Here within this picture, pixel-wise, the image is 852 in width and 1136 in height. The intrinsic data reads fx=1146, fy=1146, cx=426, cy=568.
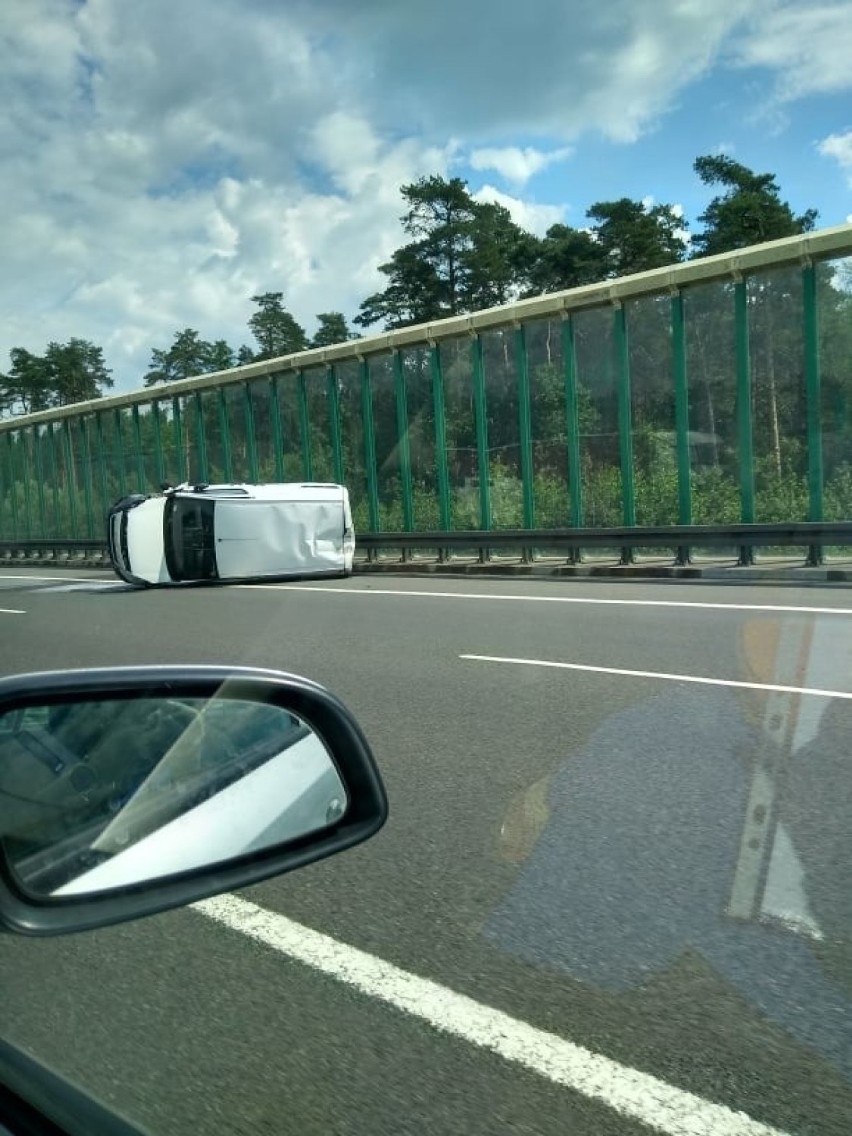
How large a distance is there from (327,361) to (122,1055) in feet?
73.5

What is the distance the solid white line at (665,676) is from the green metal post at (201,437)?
67.6 feet

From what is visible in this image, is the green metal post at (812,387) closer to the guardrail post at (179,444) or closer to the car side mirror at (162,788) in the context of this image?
the car side mirror at (162,788)

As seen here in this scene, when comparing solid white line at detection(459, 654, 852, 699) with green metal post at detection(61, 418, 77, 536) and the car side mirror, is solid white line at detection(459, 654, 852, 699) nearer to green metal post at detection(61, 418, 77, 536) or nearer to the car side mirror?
the car side mirror

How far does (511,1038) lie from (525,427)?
18163 millimetres

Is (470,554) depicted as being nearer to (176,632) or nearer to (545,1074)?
(176,632)

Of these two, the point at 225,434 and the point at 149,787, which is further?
the point at 225,434

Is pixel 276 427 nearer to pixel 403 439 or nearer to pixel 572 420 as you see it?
pixel 403 439

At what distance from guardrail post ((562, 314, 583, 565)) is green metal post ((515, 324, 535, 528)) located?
96cm

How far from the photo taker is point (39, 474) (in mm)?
36406

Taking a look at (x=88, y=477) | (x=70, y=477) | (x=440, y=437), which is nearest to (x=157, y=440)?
(x=88, y=477)

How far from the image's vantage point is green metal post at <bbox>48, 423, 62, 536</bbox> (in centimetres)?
3547

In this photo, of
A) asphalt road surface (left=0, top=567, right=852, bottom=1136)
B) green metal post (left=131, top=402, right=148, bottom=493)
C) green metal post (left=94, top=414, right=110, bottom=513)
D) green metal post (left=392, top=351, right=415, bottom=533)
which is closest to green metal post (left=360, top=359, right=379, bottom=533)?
green metal post (left=392, top=351, right=415, bottom=533)

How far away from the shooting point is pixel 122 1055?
3.02 m

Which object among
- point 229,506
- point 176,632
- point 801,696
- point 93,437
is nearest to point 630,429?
point 229,506
